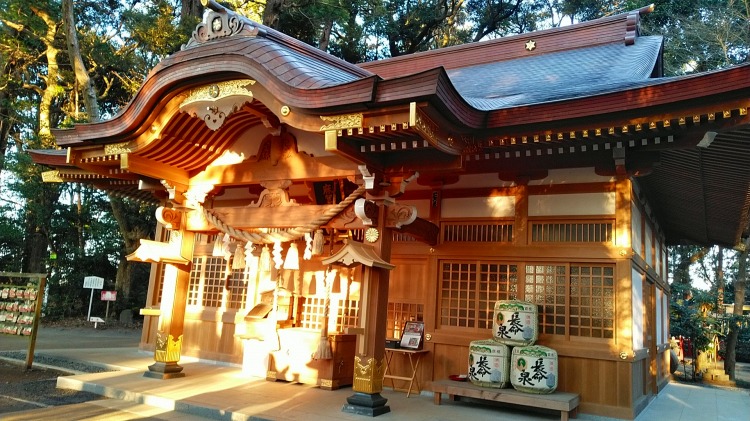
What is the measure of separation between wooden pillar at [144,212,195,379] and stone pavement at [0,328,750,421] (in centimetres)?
23

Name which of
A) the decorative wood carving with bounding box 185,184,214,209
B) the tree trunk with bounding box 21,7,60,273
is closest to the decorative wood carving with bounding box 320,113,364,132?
the decorative wood carving with bounding box 185,184,214,209

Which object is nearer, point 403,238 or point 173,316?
point 173,316

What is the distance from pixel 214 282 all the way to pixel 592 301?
694 cm

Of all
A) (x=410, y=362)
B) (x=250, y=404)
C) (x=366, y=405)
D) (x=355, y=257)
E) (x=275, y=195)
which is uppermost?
(x=275, y=195)

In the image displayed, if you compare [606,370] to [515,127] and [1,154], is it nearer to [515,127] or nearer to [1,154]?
[515,127]

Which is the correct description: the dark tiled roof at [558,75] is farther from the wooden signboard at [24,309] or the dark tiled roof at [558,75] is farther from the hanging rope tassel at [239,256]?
the wooden signboard at [24,309]

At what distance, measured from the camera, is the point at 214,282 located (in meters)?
9.91

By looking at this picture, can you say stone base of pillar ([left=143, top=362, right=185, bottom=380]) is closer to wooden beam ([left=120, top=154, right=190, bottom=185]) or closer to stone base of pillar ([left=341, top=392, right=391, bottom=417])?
wooden beam ([left=120, top=154, right=190, bottom=185])

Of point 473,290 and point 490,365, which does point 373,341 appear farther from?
point 473,290

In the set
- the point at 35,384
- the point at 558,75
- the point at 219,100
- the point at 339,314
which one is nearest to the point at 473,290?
the point at 339,314

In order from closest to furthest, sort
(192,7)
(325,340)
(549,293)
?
(549,293) < (325,340) < (192,7)

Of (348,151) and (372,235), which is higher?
(348,151)

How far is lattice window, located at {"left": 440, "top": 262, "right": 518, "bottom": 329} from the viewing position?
7.18 m

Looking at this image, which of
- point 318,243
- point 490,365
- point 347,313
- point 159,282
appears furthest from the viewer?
point 159,282
